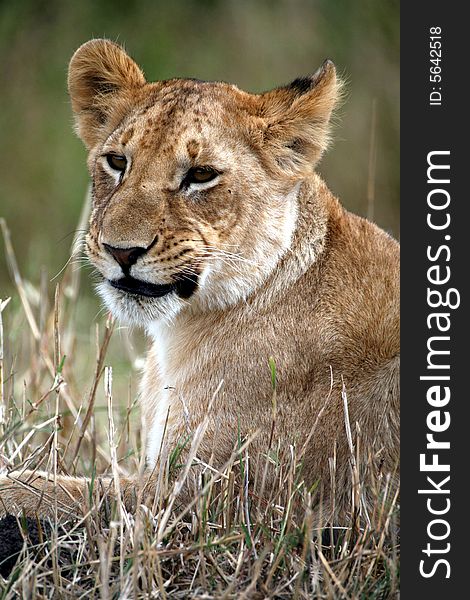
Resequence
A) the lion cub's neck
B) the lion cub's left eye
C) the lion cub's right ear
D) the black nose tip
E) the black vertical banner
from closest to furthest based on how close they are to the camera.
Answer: the black vertical banner, the black nose tip, the lion cub's left eye, the lion cub's neck, the lion cub's right ear

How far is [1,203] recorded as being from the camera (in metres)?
12.1

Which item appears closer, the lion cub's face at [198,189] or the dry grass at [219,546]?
the dry grass at [219,546]

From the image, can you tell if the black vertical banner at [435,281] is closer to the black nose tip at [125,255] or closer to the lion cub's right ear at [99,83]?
the black nose tip at [125,255]

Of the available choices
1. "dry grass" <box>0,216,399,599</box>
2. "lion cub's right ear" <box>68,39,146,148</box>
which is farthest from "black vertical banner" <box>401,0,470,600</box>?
"lion cub's right ear" <box>68,39,146,148</box>

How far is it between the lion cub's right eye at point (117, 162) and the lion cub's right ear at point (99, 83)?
1.03ft

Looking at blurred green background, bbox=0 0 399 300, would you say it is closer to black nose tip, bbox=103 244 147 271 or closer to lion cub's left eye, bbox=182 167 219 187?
lion cub's left eye, bbox=182 167 219 187

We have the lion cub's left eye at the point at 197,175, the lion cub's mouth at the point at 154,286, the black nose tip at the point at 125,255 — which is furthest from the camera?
the lion cub's left eye at the point at 197,175

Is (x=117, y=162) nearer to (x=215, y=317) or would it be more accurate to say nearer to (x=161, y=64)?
(x=215, y=317)

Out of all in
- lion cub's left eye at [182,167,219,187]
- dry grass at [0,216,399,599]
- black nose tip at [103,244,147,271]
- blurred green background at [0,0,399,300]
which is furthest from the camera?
blurred green background at [0,0,399,300]

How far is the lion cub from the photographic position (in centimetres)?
437

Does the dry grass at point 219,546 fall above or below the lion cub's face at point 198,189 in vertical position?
below

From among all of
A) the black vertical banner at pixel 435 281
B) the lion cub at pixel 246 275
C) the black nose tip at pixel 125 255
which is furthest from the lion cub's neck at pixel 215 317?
the black vertical banner at pixel 435 281

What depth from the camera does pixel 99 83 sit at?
198 inches

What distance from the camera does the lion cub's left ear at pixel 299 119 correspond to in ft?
15.3
